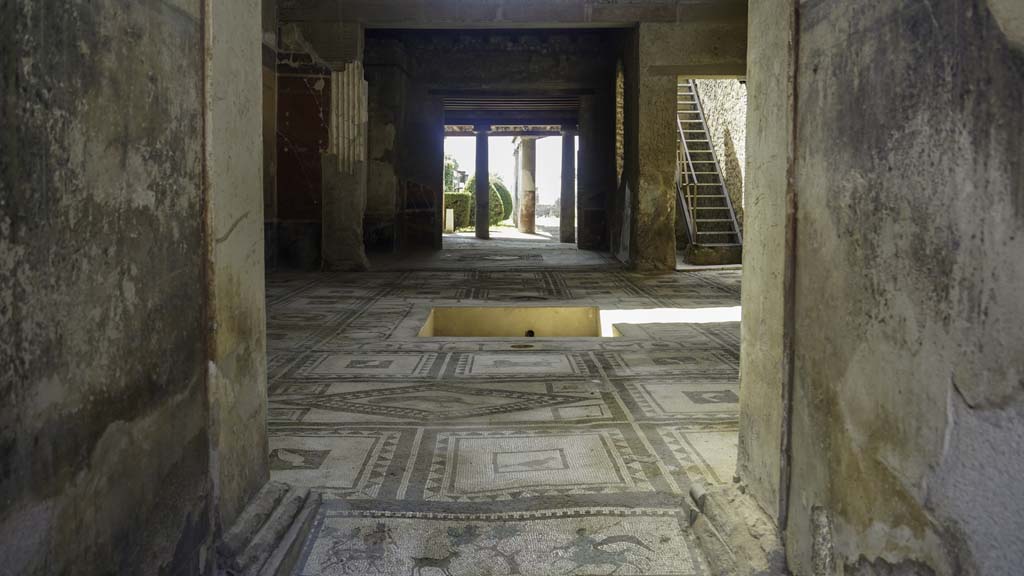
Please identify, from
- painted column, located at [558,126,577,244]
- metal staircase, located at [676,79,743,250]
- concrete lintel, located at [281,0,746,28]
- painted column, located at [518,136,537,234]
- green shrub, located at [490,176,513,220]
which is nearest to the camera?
concrete lintel, located at [281,0,746,28]

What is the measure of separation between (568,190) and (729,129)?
4916 mm

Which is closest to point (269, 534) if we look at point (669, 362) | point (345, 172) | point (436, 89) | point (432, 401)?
point (432, 401)

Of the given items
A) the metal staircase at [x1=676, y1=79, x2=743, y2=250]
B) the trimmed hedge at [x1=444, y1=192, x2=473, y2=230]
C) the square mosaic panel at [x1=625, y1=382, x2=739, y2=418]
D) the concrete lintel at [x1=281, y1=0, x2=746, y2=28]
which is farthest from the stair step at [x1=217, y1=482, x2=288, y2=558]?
the trimmed hedge at [x1=444, y1=192, x2=473, y2=230]

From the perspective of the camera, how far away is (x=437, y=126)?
38.3 ft

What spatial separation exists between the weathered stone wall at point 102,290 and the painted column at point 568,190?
13.7m

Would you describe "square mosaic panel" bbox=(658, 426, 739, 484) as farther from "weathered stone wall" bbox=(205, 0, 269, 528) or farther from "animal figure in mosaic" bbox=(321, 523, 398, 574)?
"weathered stone wall" bbox=(205, 0, 269, 528)

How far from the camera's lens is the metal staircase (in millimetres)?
10000

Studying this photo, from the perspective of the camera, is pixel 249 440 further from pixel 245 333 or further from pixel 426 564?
pixel 426 564

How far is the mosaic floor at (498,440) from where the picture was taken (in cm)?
182

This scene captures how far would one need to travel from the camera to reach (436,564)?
1.75 metres

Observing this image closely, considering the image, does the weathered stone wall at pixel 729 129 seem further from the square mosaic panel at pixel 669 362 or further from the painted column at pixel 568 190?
the square mosaic panel at pixel 669 362

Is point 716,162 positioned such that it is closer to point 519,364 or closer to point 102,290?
point 519,364

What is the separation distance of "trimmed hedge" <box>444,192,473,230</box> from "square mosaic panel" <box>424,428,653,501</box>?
1981 centimetres

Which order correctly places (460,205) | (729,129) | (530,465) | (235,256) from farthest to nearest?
(460,205) < (729,129) < (530,465) < (235,256)
